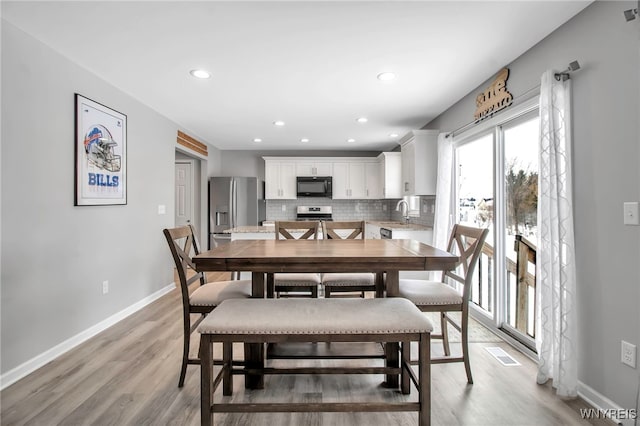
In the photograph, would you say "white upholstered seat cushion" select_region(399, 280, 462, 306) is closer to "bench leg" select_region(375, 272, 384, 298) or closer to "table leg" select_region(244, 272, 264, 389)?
"bench leg" select_region(375, 272, 384, 298)

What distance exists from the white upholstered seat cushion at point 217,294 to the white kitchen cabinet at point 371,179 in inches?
182

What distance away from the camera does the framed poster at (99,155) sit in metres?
2.70

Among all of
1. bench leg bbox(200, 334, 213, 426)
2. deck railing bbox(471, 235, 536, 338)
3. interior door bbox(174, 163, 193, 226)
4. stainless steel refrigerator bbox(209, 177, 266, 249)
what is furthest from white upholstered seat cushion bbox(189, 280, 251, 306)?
interior door bbox(174, 163, 193, 226)

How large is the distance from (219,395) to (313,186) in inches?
185

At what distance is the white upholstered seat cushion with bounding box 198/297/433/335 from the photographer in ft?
4.73

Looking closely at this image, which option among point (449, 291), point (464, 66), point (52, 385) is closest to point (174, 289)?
point (52, 385)

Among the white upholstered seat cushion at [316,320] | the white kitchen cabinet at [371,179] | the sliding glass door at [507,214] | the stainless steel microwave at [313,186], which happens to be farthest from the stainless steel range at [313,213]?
the white upholstered seat cushion at [316,320]

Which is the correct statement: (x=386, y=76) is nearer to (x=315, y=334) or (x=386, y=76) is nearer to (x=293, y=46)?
(x=293, y=46)

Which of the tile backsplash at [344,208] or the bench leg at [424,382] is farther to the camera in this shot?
the tile backsplash at [344,208]

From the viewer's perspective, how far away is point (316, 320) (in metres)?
1.47

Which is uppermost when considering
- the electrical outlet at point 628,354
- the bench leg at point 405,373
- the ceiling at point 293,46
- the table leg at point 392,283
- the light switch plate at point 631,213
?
the ceiling at point 293,46

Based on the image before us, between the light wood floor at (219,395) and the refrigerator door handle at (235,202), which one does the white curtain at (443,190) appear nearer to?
the light wood floor at (219,395)

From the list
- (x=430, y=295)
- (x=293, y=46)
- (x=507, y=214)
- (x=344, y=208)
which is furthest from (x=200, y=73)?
(x=344, y=208)

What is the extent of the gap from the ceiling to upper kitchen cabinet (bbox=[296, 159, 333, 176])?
2516 millimetres
